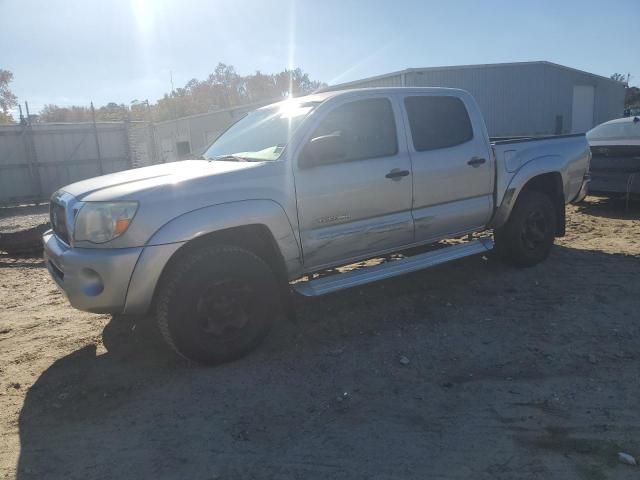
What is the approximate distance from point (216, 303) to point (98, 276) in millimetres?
806

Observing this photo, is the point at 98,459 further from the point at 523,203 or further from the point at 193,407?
the point at 523,203

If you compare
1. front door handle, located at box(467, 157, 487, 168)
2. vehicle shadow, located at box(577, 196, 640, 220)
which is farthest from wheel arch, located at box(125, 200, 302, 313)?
vehicle shadow, located at box(577, 196, 640, 220)

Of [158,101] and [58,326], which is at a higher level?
[158,101]

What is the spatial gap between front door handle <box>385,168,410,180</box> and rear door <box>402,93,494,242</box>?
0.14 meters

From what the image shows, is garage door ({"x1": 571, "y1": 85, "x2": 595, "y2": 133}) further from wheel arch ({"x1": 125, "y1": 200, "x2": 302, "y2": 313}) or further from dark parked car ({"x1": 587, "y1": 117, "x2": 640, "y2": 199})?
wheel arch ({"x1": 125, "y1": 200, "x2": 302, "y2": 313})

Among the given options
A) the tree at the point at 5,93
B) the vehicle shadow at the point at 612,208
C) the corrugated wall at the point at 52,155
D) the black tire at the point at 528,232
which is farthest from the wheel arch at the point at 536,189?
the tree at the point at 5,93

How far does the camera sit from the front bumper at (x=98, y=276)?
3.26 m

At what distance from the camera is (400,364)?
3.67 m

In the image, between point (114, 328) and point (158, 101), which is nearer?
point (114, 328)

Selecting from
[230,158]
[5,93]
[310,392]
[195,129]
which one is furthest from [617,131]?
[5,93]

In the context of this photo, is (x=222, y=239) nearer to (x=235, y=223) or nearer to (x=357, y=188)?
(x=235, y=223)

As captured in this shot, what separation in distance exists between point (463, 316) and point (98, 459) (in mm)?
3089

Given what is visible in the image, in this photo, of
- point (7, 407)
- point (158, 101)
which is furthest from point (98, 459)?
point (158, 101)

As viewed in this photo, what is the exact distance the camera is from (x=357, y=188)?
4.12m
